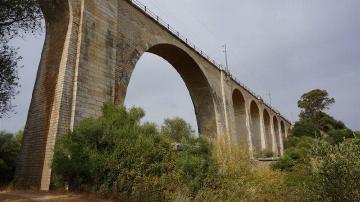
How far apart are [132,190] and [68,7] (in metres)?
7.39

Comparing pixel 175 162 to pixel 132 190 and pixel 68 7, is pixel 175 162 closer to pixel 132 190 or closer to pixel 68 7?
pixel 132 190

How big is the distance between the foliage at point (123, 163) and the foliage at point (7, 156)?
160 inches

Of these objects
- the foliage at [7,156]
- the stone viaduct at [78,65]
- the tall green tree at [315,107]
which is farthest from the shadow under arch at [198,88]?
the tall green tree at [315,107]

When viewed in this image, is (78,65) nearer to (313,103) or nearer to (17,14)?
(17,14)

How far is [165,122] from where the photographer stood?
151ft

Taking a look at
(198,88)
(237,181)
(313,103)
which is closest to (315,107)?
(313,103)

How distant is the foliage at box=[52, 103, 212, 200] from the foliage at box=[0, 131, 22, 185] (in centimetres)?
406

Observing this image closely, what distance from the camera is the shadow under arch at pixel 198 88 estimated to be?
2191cm

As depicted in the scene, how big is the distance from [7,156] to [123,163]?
273 inches

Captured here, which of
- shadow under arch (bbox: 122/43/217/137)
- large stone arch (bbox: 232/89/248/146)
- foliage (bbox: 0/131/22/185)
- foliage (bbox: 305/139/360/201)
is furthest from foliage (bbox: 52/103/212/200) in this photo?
large stone arch (bbox: 232/89/248/146)

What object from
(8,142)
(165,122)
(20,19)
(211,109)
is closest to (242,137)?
(211,109)

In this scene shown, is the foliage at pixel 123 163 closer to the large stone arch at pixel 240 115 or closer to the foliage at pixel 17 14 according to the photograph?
the foliage at pixel 17 14

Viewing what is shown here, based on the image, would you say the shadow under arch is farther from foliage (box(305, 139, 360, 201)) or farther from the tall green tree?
the tall green tree

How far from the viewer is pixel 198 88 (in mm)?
24203
